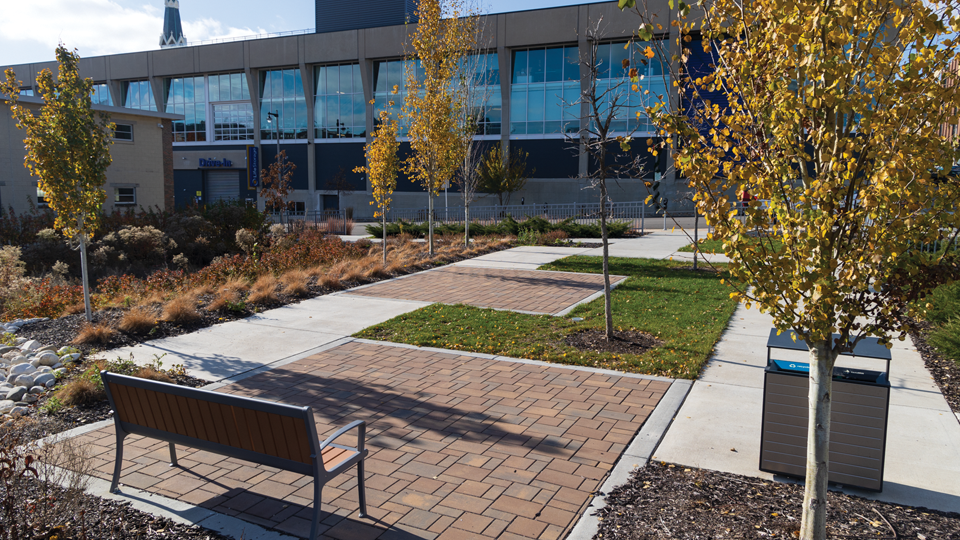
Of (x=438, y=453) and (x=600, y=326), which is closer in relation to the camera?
(x=438, y=453)

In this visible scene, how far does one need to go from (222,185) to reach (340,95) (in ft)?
47.5

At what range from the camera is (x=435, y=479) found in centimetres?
480

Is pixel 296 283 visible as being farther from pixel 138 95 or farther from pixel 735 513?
pixel 138 95

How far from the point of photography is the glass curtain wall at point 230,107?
5356 cm

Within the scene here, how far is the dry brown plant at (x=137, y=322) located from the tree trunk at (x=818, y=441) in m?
9.00

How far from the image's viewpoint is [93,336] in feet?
28.6

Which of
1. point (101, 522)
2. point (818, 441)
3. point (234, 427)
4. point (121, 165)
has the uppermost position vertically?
point (121, 165)

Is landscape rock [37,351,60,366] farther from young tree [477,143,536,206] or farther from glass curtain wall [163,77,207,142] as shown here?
glass curtain wall [163,77,207,142]

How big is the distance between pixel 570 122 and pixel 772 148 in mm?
39233

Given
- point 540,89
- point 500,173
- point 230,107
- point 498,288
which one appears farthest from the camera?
point 230,107

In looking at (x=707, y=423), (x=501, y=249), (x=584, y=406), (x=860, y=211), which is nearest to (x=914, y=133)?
(x=860, y=211)

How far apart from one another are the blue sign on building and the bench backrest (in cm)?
5160

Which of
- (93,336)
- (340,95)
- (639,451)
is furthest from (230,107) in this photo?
(639,451)

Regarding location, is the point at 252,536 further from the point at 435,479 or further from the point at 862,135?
the point at 862,135
